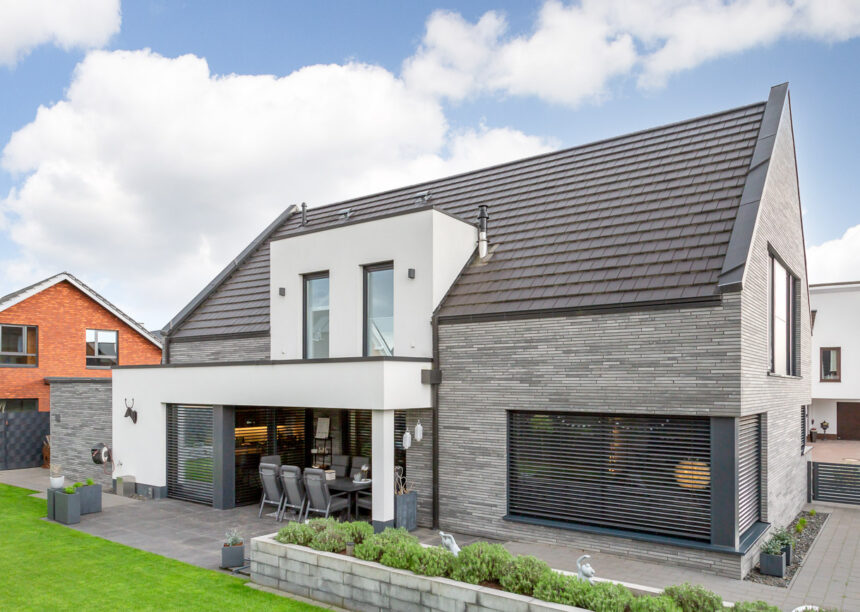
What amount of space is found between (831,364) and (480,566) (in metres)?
27.5

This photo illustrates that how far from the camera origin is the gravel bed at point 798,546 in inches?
313

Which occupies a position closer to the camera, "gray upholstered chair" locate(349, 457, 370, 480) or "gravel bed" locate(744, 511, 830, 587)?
"gravel bed" locate(744, 511, 830, 587)

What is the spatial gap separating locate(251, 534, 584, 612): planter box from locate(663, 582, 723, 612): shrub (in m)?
0.91

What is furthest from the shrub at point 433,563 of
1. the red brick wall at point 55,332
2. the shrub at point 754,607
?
the red brick wall at point 55,332

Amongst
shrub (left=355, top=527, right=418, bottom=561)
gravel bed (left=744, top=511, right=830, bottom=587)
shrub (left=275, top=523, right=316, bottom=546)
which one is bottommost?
gravel bed (left=744, top=511, right=830, bottom=587)

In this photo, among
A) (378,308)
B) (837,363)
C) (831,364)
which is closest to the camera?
(378,308)

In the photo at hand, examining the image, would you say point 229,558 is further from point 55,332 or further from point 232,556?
point 55,332

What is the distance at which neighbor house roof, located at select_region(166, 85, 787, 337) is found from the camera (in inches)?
355

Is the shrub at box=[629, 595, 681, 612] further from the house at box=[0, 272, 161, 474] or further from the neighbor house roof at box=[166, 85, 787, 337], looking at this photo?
the house at box=[0, 272, 161, 474]

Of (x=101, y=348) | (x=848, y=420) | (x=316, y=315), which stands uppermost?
(x=316, y=315)

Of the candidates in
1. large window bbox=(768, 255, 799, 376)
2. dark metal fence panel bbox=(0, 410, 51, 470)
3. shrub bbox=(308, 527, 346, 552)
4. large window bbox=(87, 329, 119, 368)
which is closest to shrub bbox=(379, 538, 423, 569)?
shrub bbox=(308, 527, 346, 552)

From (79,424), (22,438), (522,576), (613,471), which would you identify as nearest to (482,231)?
(613,471)

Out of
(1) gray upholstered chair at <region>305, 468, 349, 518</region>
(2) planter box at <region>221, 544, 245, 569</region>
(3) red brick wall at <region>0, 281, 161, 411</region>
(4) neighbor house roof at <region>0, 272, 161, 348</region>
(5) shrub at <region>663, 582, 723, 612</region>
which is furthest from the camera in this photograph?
(3) red brick wall at <region>0, 281, 161, 411</region>

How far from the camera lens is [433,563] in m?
6.15
